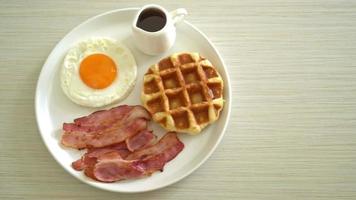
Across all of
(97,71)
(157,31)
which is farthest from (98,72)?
(157,31)

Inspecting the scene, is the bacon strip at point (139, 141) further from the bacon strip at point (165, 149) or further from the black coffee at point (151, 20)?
the black coffee at point (151, 20)

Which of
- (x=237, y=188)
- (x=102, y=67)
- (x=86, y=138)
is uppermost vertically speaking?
(x=102, y=67)

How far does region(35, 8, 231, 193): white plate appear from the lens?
1.51 meters

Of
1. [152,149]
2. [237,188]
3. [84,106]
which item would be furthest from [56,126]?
[237,188]

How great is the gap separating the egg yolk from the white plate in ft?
0.38

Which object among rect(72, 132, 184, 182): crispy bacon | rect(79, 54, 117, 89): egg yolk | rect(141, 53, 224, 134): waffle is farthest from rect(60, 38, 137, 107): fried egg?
rect(72, 132, 184, 182): crispy bacon

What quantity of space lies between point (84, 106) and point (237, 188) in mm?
765

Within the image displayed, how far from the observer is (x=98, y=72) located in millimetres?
1659

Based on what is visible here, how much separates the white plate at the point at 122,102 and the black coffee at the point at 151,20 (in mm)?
168

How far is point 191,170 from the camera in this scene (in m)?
1.47

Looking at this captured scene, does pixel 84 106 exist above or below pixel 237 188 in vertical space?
above

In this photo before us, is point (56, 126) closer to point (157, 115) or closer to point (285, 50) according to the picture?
point (157, 115)

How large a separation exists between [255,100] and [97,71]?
724 mm

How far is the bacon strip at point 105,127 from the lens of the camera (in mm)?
1575
